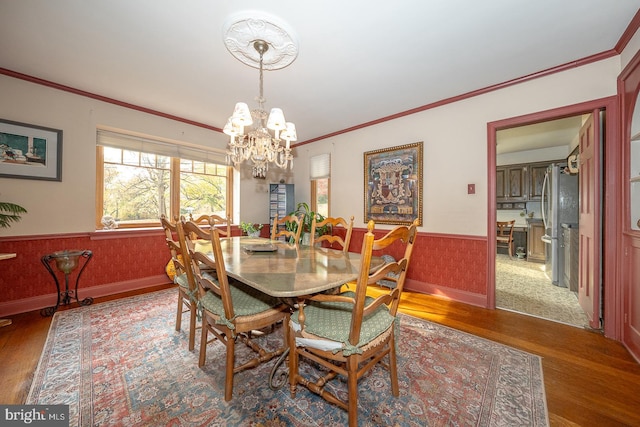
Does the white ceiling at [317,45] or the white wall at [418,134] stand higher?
the white ceiling at [317,45]

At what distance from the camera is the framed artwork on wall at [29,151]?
2.45 metres

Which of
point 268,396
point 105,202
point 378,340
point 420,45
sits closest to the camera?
point 378,340

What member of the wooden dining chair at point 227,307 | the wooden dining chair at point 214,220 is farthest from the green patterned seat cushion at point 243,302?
the wooden dining chair at point 214,220

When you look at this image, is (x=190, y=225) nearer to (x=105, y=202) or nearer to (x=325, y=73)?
(x=325, y=73)

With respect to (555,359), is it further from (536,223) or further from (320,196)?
(536,223)

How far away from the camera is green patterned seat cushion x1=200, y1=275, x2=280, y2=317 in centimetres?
145

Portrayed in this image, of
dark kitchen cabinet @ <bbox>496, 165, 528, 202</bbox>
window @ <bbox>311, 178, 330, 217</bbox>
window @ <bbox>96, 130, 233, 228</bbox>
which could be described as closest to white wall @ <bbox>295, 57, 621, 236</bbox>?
window @ <bbox>311, 178, 330, 217</bbox>

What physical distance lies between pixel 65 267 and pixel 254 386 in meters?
2.57

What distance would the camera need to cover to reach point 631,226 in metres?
1.86

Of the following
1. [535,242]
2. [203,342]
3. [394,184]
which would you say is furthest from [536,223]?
[203,342]

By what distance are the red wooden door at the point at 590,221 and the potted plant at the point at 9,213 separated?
554 cm

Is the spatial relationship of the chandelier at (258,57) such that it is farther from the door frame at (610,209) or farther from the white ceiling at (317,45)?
the door frame at (610,209)

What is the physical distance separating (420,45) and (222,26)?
159cm


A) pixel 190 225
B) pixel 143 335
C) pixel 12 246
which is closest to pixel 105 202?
pixel 12 246
